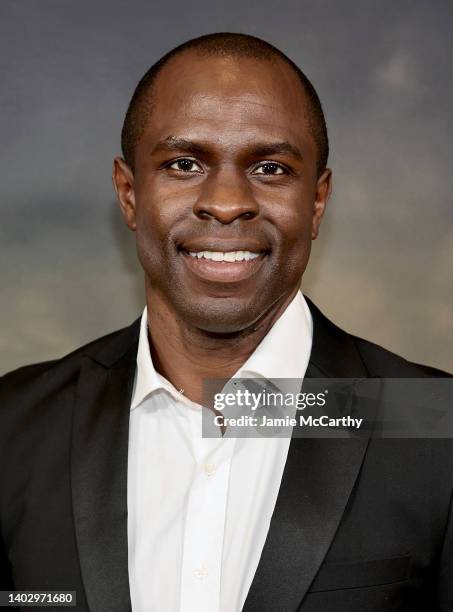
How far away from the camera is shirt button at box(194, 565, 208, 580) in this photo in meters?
2.21

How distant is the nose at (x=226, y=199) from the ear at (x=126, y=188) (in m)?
0.39

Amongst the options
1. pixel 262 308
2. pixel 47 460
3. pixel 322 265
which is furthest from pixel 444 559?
pixel 322 265

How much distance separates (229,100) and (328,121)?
41.8 inches

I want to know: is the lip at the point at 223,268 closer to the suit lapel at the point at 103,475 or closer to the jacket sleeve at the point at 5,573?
the suit lapel at the point at 103,475

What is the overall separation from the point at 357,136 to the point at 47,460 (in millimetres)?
1730

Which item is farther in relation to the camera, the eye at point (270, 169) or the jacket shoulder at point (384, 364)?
the jacket shoulder at point (384, 364)

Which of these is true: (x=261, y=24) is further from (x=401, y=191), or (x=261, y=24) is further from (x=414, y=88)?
(x=401, y=191)

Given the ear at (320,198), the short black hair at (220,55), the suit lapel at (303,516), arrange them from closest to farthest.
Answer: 1. the suit lapel at (303,516)
2. the short black hair at (220,55)
3. the ear at (320,198)

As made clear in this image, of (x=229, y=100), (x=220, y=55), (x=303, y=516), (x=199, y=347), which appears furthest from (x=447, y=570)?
(x=220, y=55)

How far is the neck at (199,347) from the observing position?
2.49 meters

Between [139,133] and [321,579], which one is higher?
[139,133]

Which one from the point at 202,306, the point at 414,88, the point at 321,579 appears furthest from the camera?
the point at 414,88

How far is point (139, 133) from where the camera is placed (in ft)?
8.16

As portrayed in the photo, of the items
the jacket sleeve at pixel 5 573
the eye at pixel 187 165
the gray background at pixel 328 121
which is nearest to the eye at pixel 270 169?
the eye at pixel 187 165
